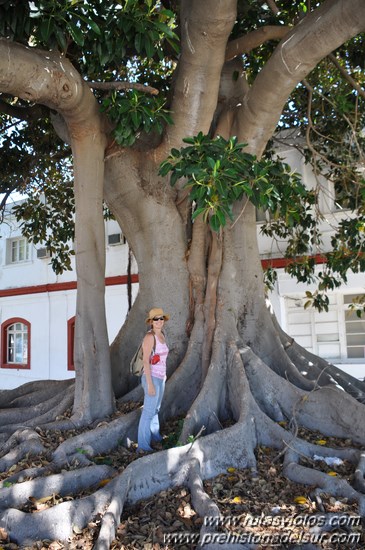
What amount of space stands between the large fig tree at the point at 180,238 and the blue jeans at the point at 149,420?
0.92 ft

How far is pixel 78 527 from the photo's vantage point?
3.58 m

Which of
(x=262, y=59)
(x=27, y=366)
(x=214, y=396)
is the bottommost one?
(x=27, y=366)

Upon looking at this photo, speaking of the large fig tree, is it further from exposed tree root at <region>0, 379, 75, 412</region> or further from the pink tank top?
the pink tank top

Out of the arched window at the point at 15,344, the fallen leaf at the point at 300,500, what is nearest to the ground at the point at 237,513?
the fallen leaf at the point at 300,500

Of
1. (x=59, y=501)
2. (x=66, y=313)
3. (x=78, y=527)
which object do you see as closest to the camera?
(x=78, y=527)

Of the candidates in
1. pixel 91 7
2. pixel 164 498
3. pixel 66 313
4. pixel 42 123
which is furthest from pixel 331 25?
pixel 66 313

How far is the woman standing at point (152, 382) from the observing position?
495 cm

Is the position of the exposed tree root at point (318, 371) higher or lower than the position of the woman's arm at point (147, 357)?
lower

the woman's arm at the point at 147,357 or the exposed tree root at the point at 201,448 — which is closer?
the exposed tree root at the point at 201,448

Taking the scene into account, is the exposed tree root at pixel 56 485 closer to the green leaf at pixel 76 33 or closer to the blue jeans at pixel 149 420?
the blue jeans at pixel 149 420

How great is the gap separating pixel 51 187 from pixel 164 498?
28.1ft

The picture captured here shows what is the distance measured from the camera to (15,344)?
17.9 metres

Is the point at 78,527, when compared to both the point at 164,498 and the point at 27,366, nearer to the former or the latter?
the point at 164,498

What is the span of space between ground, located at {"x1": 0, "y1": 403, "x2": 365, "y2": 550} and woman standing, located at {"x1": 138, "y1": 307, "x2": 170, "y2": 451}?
405 mm
